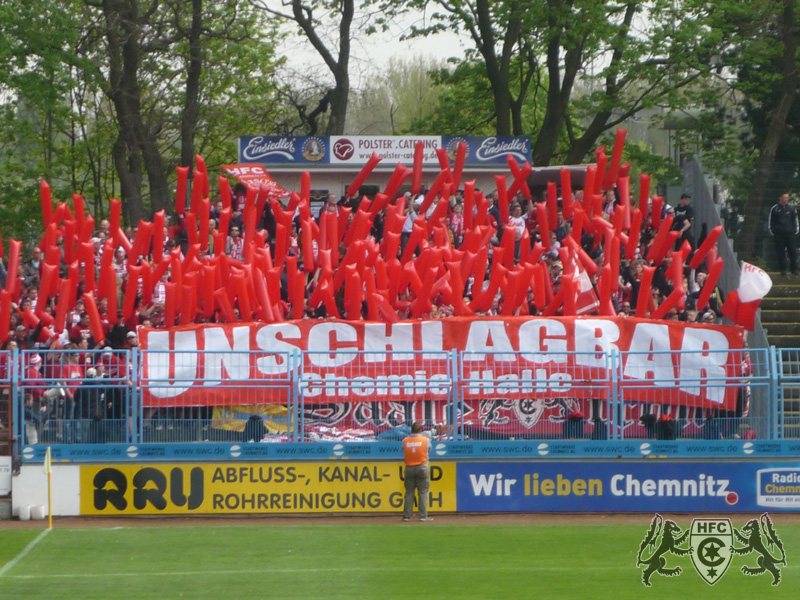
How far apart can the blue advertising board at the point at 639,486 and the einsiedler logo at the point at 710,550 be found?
9.23 ft

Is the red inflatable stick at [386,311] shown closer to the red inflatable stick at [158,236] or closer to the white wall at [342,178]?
the red inflatable stick at [158,236]

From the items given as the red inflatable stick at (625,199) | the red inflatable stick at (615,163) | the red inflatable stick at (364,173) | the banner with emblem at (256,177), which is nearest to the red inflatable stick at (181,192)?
the banner with emblem at (256,177)

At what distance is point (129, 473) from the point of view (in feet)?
55.6

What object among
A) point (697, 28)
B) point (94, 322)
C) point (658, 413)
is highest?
point (697, 28)

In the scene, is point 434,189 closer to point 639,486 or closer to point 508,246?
point 508,246

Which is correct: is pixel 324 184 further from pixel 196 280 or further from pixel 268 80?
pixel 268 80

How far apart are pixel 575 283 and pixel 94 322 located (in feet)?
24.4

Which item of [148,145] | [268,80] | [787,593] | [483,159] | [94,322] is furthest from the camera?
[268,80]

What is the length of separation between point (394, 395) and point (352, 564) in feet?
13.5

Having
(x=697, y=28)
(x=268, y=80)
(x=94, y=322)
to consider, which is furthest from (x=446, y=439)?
(x=268, y=80)

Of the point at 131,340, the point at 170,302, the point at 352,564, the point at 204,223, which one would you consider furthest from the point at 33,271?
the point at 352,564

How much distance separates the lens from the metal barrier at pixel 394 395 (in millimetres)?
16672

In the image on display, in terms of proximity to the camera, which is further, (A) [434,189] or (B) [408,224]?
(A) [434,189]

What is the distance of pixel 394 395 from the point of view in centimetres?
1689
